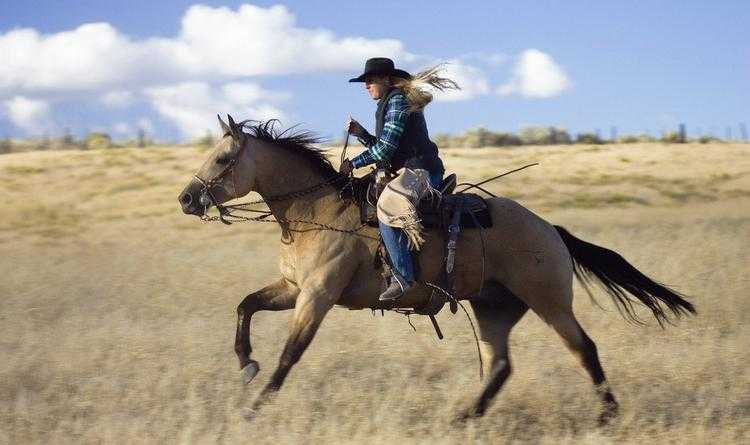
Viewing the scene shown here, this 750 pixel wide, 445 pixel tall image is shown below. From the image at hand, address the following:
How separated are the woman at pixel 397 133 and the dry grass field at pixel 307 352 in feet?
4.10

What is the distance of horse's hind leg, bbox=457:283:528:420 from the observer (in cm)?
845

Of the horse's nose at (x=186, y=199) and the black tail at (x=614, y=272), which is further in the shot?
the black tail at (x=614, y=272)

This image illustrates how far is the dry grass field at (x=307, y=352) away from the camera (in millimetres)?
7684

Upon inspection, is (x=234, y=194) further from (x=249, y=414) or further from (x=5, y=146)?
(x=5, y=146)

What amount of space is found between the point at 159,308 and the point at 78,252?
5.80m

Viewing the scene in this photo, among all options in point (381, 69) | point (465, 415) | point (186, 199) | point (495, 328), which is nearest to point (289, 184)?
point (186, 199)

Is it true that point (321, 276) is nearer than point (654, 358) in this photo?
Yes

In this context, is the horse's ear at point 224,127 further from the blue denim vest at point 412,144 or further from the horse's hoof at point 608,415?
the horse's hoof at point 608,415

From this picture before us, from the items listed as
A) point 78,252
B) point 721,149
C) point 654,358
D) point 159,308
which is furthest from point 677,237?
point 721,149

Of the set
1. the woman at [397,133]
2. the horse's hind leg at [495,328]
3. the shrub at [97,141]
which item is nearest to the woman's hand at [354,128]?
the woman at [397,133]

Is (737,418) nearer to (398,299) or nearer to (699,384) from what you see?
(699,384)

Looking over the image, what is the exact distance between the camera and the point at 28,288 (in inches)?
595

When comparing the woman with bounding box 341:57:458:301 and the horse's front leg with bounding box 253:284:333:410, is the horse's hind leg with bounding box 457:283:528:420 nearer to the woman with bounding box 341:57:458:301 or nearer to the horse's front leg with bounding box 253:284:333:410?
the woman with bounding box 341:57:458:301

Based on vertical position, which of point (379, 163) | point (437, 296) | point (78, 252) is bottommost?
point (78, 252)
